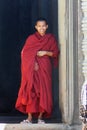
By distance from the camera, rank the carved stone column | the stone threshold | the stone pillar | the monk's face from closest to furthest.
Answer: the carved stone column < the stone pillar < the stone threshold < the monk's face

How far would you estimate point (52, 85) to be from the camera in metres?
8.70

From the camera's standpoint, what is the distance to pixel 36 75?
329 inches

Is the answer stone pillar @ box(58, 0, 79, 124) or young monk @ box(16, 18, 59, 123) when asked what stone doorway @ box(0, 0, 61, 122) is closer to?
young monk @ box(16, 18, 59, 123)

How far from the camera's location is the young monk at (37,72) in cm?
833

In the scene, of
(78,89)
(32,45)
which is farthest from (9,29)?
(78,89)

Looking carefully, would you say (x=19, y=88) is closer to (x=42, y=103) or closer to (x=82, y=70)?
(x=42, y=103)

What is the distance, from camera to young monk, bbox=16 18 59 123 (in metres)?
8.33

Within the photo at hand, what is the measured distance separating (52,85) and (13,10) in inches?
43.1

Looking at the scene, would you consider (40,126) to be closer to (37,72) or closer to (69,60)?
(37,72)

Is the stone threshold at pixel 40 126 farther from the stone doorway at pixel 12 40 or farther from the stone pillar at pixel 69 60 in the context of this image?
the stone doorway at pixel 12 40

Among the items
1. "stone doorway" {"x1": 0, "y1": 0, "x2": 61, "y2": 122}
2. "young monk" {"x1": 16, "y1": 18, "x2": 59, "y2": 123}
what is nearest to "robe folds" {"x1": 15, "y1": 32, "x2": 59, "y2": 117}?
"young monk" {"x1": 16, "y1": 18, "x2": 59, "y2": 123}

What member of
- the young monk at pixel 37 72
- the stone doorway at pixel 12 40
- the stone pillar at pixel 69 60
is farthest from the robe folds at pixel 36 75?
the stone doorway at pixel 12 40

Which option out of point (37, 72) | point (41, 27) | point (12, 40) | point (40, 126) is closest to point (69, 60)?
point (37, 72)

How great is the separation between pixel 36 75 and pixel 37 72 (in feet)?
0.12
